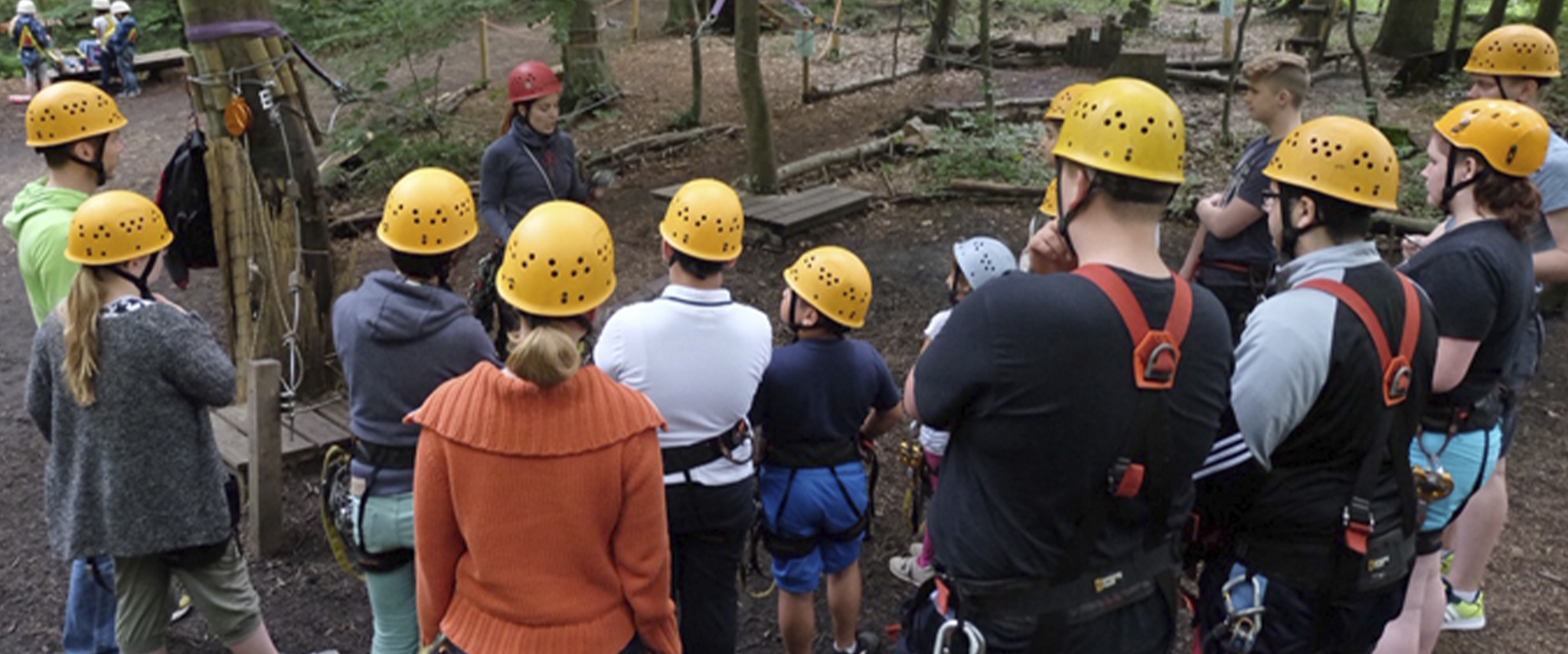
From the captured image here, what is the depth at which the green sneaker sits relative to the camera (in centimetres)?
448

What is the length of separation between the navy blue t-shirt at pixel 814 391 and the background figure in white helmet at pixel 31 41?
17.9m

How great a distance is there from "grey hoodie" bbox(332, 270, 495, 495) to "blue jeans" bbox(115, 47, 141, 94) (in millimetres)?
16663

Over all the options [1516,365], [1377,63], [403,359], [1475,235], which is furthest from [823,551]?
[1377,63]

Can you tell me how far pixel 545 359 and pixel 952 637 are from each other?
1159 mm

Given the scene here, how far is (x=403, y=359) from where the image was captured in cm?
337

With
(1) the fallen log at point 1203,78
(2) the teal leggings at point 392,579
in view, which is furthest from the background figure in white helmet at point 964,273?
(1) the fallen log at point 1203,78

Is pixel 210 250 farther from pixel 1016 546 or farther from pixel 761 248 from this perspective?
pixel 1016 546

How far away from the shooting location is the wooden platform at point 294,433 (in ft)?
17.2

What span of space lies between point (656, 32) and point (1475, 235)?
747 inches

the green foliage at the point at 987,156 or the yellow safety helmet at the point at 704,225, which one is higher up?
the yellow safety helmet at the point at 704,225

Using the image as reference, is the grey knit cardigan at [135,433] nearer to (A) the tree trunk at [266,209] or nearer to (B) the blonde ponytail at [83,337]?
(B) the blonde ponytail at [83,337]

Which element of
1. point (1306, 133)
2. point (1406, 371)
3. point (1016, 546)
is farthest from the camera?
point (1306, 133)

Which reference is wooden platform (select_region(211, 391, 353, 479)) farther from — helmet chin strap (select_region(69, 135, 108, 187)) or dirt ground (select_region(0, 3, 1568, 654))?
helmet chin strap (select_region(69, 135, 108, 187))

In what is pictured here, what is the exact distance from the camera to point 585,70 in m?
14.3
